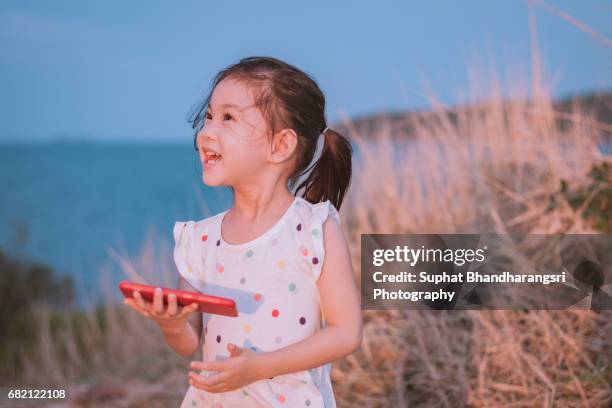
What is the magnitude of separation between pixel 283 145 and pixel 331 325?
468mm

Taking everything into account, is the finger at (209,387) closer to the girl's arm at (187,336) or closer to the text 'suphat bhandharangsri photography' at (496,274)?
the girl's arm at (187,336)

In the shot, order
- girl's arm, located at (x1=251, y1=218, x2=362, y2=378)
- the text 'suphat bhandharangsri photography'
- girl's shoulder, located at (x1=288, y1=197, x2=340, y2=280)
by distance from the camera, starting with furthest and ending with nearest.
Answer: the text 'suphat bhandharangsri photography' < girl's shoulder, located at (x1=288, y1=197, x2=340, y2=280) < girl's arm, located at (x1=251, y1=218, x2=362, y2=378)

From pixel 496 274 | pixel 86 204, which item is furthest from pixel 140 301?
pixel 86 204

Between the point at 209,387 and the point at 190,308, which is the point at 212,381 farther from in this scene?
the point at 190,308

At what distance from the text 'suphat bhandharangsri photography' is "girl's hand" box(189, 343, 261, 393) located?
1922 mm

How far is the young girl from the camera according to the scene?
1812 mm

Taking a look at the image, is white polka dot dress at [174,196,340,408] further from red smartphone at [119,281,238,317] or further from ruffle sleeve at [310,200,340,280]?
red smartphone at [119,281,238,317]

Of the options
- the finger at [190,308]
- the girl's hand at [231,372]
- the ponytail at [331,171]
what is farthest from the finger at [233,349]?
the ponytail at [331,171]

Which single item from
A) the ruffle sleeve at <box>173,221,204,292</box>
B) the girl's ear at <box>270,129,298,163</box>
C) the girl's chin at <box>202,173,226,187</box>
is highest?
the girl's ear at <box>270,129,298,163</box>

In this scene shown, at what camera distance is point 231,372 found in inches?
63.9

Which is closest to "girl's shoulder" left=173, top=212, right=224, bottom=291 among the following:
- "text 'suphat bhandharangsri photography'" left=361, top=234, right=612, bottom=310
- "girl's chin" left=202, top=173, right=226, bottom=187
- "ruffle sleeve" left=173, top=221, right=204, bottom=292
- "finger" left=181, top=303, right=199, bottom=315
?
"ruffle sleeve" left=173, top=221, right=204, bottom=292

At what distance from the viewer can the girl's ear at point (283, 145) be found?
1.93 metres

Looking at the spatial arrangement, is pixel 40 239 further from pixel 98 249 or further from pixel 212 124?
pixel 212 124

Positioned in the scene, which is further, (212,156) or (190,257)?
(190,257)
